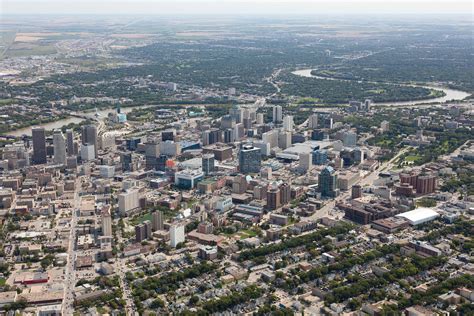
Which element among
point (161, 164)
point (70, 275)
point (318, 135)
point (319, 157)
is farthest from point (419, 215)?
point (318, 135)

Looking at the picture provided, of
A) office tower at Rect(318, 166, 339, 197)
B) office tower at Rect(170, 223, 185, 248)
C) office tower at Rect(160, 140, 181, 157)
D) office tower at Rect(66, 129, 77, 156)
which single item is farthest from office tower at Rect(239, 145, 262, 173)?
office tower at Rect(170, 223, 185, 248)

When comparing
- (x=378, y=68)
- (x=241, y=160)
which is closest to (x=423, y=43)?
(x=378, y=68)

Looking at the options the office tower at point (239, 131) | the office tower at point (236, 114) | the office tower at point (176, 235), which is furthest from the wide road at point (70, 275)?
the office tower at point (236, 114)

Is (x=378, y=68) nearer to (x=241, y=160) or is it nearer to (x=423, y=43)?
(x=423, y=43)

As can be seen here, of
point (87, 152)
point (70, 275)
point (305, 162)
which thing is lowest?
point (70, 275)

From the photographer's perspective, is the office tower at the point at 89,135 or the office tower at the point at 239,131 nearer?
the office tower at the point at 89,135

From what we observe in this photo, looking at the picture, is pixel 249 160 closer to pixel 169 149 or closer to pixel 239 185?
pixel 239 185

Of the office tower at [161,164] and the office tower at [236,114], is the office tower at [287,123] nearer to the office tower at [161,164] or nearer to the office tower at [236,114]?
the office tower at [236,114]
